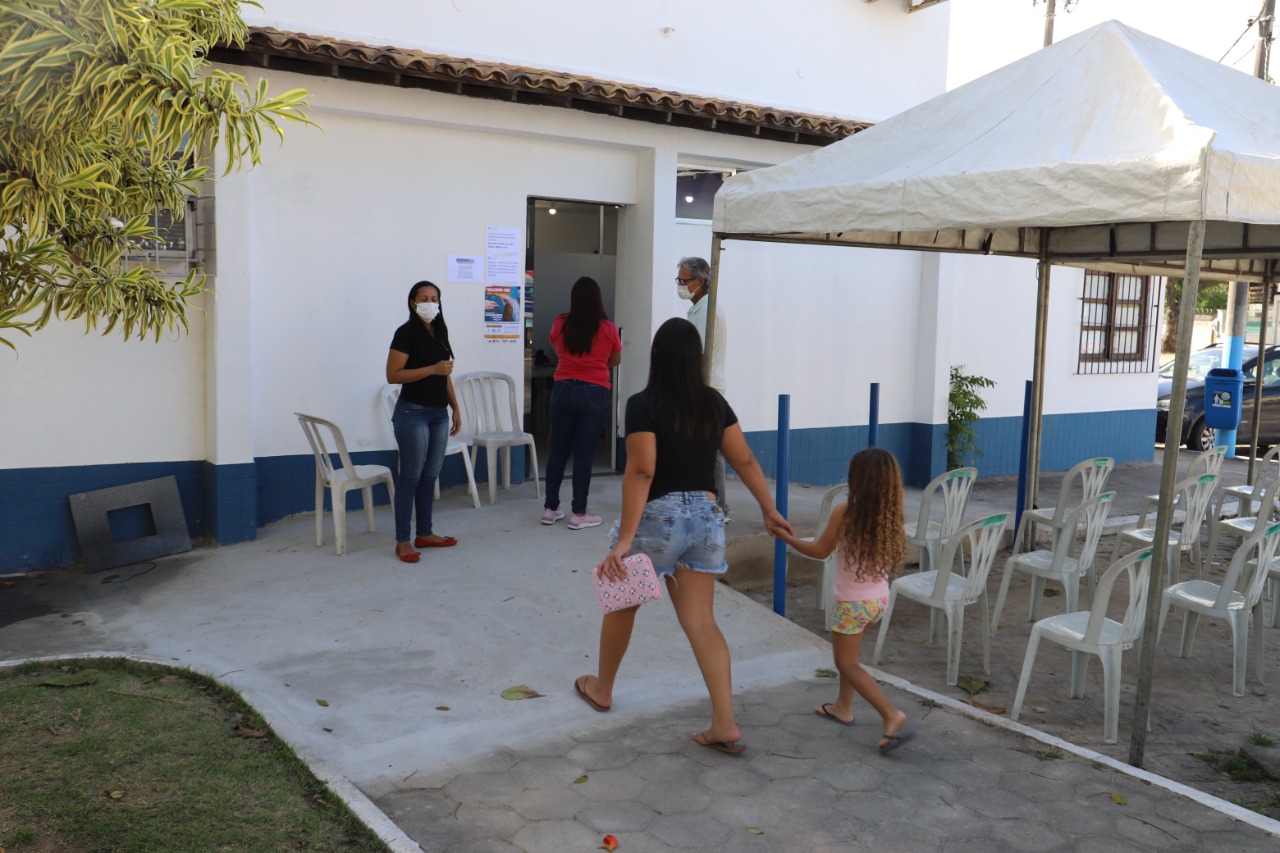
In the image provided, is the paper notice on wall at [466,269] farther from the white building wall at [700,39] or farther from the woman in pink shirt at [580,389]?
the white building wall at [700,39]

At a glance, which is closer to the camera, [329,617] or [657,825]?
[657,825]

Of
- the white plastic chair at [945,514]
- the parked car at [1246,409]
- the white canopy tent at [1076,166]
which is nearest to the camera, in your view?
the white canopy tent at [1076,166]

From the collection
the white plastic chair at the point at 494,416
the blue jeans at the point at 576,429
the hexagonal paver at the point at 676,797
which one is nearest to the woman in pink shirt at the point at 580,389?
the blue jeans at the point at 576,429

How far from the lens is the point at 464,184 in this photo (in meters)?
7.84

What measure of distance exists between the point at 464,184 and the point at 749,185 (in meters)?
2.90

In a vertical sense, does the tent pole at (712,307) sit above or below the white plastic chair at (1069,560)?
above

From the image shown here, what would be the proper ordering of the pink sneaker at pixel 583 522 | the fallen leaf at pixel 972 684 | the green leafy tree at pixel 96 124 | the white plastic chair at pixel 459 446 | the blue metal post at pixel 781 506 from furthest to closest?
the white plastic chair at pixel 459 446 → the pink sneaker at pixel 583 522 → the blue metal post at pixel 781 506 → the fallen leaf at pixel 972 684 → the green leafy tree at pixel 96 124

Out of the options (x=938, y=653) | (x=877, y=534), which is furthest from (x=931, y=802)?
(x=938, y=653)

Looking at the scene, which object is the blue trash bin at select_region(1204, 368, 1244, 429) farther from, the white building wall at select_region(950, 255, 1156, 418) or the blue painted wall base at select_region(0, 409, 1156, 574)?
the blue painted wall base at select_region(0, 409, 1156, 574)

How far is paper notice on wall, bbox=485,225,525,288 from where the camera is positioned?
8008 millimetres

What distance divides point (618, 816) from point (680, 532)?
1.04 metres

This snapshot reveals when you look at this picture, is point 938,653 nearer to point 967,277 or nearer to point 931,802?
point 931,802

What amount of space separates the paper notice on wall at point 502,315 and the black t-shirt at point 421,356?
1.65 metres

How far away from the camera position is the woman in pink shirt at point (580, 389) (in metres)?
6.91
